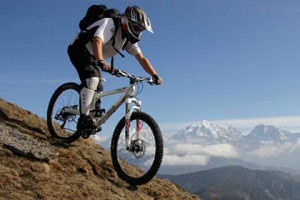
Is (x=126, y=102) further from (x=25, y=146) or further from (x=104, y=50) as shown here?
(x=25, y=146)

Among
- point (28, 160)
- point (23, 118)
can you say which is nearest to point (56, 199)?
point (28, 160)

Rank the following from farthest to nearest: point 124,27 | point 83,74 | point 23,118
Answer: point 23,118, point 83,74, point 124,27

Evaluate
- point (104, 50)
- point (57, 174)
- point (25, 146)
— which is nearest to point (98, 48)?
point (104, 50)

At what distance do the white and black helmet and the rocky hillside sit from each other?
3842mm

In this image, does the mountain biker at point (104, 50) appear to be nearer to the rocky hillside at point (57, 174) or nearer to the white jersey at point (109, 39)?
the white jersey at point (109, 39)

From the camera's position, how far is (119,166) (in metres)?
9.62

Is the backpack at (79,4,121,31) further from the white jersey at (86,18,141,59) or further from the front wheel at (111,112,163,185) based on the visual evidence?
the front wheel at (111,112,163,185)

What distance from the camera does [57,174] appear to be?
8586 millimetres

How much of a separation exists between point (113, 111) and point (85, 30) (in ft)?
8.26

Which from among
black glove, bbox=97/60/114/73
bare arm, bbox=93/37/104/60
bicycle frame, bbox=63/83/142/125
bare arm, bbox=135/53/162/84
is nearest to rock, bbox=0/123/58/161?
bicycle frame, bbox=63/83/142/125

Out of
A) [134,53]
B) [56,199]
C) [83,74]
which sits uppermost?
[134,53]

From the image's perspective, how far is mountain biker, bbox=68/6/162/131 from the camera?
9.00 metres

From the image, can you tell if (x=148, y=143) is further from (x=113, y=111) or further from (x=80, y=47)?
(x=80, y=47)

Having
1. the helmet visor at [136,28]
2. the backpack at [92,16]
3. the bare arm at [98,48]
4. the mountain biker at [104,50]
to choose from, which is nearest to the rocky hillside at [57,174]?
the mountain biker at [104,50]
